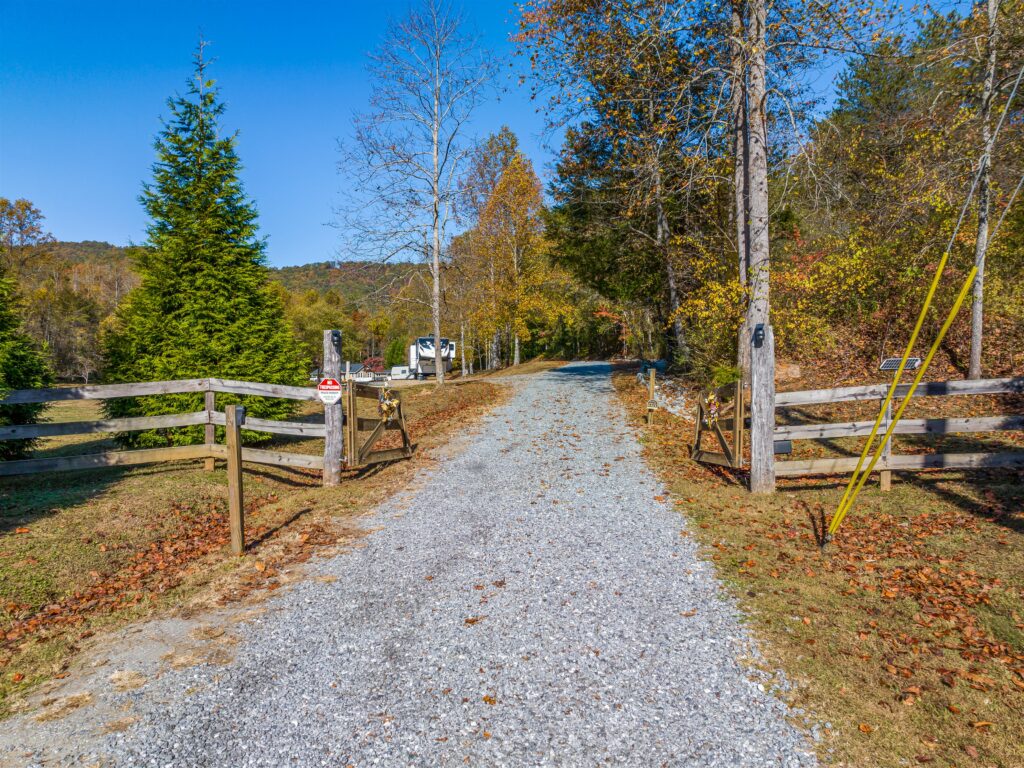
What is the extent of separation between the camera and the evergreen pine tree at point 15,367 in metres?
7.57

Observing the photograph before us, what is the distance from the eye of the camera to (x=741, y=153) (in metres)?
11.7

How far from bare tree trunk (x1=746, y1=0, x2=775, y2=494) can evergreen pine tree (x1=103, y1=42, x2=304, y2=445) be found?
28.4 ft

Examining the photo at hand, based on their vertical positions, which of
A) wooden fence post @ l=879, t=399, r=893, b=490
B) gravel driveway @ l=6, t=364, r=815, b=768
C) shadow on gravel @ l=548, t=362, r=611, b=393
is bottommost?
gravel driveway @ l=6, t=364, r=815, b=768

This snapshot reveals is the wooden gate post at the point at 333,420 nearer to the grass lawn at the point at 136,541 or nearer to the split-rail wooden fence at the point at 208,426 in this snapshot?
the split-rail wooden fence at the point at 208,426

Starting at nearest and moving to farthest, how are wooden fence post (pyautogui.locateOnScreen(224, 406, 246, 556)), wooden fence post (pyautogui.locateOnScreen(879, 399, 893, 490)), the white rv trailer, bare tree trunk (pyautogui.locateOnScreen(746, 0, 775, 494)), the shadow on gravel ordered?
wooden fence post (pyautogui.locateOnScreen(224, 406, 246, 556))
wooden fence post (pyautogui.locateOnScreen(879, 399, 893, 490))
bare tree trunk (pyautogui.locateOnScreen(746, 0, 775, 494))
the shadow on gravel
the white rv trailer

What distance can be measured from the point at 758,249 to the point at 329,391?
7.20 meters

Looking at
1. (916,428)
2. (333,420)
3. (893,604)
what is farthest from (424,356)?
(893,604)

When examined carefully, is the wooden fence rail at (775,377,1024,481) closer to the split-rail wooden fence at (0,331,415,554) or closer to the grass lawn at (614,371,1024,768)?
the grass lawn at (614,371,1024,768)

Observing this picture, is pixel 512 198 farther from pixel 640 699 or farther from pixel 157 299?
pixel 640 699

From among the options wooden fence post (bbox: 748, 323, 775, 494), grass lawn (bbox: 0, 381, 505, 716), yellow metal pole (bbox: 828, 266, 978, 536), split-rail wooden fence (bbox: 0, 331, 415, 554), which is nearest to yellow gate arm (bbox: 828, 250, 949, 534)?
yellow metal pole (bbox: 828, 266, 978, 536)

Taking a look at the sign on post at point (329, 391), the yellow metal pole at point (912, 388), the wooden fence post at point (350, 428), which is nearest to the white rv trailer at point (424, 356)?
the wooden fence post at point (350, 428)

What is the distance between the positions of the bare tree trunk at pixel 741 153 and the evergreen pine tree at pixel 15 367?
445 inches

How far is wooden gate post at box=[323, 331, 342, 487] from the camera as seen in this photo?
8.35 metres

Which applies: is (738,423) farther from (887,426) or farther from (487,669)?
(487,669)
